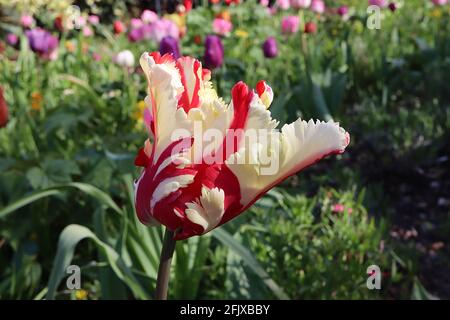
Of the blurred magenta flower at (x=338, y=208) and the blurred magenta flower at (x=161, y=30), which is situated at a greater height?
the blurred magenta flower at (x=161, y=30)

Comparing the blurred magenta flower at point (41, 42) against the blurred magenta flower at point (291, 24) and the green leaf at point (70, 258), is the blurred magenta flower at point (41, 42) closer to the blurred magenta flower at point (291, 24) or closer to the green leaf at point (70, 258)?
the blurred magenta flower at point (291, 24)

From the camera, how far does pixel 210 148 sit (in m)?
0.75

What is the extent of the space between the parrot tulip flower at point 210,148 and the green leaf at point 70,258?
0.67 metres

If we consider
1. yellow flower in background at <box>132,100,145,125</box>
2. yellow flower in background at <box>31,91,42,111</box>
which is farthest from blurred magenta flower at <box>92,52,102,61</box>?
yellow flower in background at <box>132,100,145,125</box>

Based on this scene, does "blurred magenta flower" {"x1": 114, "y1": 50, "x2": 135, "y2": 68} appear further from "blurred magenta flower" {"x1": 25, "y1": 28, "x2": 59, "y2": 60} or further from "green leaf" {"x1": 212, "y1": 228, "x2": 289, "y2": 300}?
"green leaf" {"x1": 212, "y1": 228, "x2": 289, "y2": 300}

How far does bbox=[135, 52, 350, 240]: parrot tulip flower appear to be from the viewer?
0.75 metres

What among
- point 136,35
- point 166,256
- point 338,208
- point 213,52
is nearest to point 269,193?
point 338,208

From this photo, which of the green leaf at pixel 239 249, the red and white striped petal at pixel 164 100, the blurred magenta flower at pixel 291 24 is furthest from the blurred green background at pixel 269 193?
the red and white striped petal at pixel 164 100

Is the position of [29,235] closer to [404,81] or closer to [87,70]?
[87,70]

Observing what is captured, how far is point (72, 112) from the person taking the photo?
268 centimetres

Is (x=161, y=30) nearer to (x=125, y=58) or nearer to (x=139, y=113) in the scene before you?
(x=125, y=58)

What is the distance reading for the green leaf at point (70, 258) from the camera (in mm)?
1414

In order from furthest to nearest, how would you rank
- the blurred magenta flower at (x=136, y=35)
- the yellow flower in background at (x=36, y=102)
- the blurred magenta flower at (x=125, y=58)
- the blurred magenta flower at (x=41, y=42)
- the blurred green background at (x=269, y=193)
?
the blurred magenta flower at (x=136, y=35) < the blurred magenta flower at (x=41, y=42) < the blurred magenta flower at (x=125, y=58) < the yellow flower in background at (x=36, y=102) < the blurred green background at (x=269, y=193)
